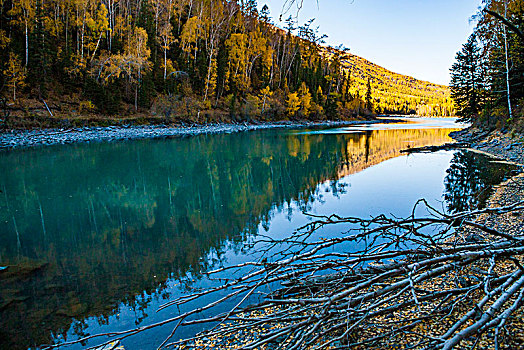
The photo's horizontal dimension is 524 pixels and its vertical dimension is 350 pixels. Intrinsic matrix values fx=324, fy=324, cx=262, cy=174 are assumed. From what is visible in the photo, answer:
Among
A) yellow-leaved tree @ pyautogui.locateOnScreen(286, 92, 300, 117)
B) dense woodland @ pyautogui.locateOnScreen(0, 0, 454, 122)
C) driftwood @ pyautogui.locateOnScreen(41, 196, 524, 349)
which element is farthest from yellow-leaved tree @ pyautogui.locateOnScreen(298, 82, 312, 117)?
driftwood @ pyautogui.locateOnScreen(41, 196, 524, 349)

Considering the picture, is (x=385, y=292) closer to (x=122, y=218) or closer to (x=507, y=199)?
(x=122, y=218)

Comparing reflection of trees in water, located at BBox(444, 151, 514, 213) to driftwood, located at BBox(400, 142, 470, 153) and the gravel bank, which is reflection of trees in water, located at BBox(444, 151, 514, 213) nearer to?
the gravel bank

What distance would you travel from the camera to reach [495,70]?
20.5m

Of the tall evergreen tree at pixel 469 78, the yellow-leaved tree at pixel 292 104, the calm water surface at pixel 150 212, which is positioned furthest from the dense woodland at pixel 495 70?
the yellow-leaved tree at pixel 292 104

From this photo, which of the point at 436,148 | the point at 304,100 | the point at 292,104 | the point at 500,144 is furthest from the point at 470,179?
the point at 304,100

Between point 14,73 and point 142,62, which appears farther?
point 142,62

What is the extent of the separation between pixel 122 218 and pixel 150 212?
2.36 ft

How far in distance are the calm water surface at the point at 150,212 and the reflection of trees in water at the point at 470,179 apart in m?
0.05

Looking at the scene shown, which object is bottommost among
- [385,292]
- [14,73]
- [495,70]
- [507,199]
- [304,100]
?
[507,199]

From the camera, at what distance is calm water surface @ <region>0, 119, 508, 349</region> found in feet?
14.2

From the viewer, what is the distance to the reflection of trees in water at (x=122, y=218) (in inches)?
178

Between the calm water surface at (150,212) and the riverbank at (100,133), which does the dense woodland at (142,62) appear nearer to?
the riverbank at (100,133)

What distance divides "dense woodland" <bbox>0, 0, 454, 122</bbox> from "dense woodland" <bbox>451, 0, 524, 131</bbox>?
79.8 ft

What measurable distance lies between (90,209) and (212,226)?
397 cm
